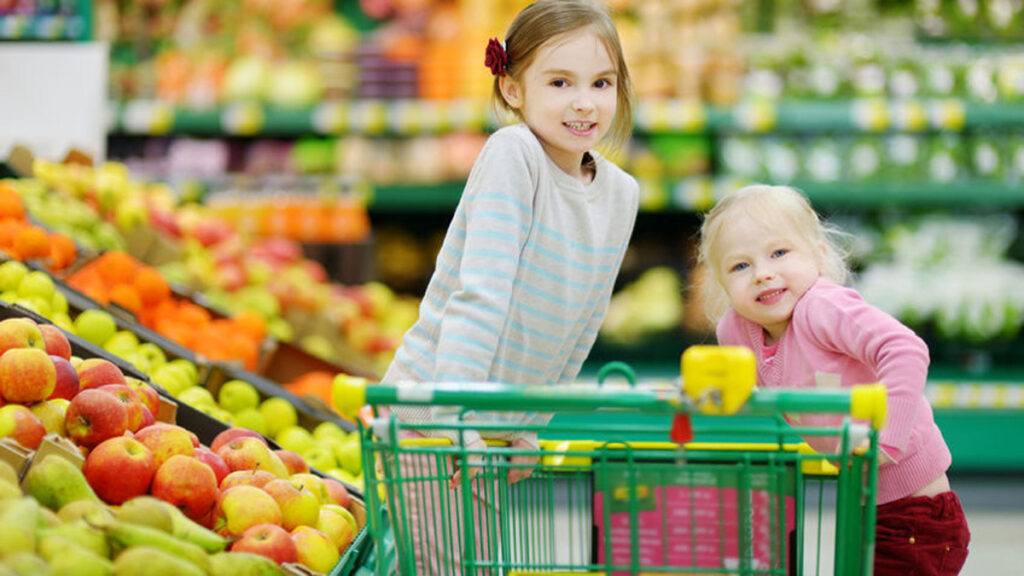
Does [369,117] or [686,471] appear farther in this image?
[369,117]

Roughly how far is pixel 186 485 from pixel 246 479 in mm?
132

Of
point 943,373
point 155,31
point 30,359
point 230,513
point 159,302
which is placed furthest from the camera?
point 155,31

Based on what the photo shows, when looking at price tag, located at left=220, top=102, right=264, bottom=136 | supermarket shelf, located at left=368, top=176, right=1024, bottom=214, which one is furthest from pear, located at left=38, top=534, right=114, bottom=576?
price tag, located at left=220, top=102, right=264, bottom=136

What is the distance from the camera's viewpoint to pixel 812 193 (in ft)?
15.7

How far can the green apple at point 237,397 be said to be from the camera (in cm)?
241

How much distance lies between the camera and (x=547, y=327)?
1651mm

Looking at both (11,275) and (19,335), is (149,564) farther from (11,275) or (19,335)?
(11,275)

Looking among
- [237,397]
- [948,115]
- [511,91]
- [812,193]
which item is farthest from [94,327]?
[948,115]

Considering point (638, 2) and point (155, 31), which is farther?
point (155, 31)

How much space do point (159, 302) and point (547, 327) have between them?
160 cm

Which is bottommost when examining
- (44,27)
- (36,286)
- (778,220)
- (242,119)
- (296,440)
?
(296,440)

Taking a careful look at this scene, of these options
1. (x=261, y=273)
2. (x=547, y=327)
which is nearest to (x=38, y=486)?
(x=547, y=327)

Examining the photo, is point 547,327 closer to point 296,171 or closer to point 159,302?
point 159,302

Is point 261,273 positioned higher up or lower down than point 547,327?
lower down
